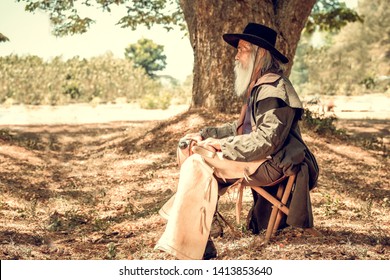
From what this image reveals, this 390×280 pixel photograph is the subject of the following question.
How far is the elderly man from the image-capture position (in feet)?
15.6

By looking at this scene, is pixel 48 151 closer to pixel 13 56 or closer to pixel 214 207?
pixel 214 207

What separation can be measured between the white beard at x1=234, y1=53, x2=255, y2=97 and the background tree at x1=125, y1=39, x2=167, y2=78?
34080mm

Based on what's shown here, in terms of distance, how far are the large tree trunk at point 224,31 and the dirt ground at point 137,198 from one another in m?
0.42

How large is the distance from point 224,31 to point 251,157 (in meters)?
6.51

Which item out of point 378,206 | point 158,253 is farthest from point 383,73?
point 158,253

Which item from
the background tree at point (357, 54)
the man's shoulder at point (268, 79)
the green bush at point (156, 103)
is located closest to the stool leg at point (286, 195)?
the man's shoulder at point (268, 79)

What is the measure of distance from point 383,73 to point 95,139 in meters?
23.2

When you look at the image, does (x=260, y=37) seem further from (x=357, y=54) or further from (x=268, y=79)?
(x=357, y=54)

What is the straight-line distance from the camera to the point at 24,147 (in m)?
12.8

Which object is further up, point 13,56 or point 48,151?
point 13,56

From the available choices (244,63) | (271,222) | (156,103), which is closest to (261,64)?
(244,63)

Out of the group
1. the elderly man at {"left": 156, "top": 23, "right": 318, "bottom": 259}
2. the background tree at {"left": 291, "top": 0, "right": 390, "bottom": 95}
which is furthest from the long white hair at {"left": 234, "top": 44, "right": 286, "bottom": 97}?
the background tree at {"left": 291, "top": 0, "right": 390, "bottom": 95}

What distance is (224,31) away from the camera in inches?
432

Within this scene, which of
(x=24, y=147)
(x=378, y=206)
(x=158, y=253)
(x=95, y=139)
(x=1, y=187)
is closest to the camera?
(x=158, y=253)
